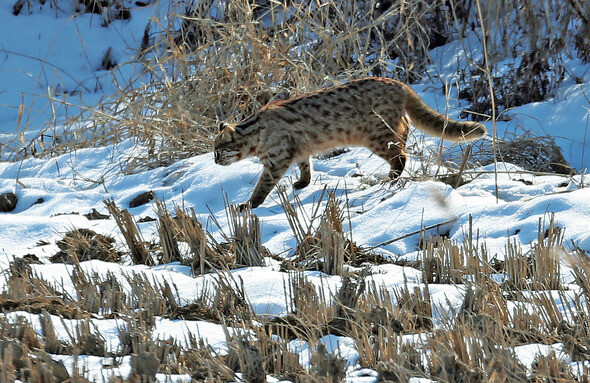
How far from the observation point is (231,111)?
24.1ft

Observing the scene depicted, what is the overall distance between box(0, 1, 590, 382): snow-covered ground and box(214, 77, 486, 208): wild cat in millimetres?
204

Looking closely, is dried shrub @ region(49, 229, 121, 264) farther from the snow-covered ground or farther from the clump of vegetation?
the clump of vegetation

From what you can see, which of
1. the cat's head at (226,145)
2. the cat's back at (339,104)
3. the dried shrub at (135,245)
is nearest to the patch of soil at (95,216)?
the cat's head at (226,145)

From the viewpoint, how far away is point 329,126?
6.06 meters

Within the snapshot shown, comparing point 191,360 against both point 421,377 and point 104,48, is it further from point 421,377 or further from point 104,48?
point 104,48

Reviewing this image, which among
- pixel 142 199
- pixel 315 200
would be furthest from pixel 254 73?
pixel 315 200

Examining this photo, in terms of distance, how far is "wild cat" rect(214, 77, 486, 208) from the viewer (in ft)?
19.4

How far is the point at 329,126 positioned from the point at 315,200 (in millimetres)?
919

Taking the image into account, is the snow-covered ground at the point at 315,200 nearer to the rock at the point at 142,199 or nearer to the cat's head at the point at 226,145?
the rock at the point at 142,199

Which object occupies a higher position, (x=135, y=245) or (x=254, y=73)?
(x=254, y=73)

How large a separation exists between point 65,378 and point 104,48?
370 inches

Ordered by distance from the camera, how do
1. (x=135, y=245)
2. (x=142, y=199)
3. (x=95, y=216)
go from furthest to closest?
1. (x=142, y=199)
2. (x=95, y=216)
3. (x=135, y=245)

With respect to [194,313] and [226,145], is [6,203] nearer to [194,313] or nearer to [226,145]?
[226,145]

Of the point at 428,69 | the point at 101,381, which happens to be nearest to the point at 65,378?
the point at 101,381
